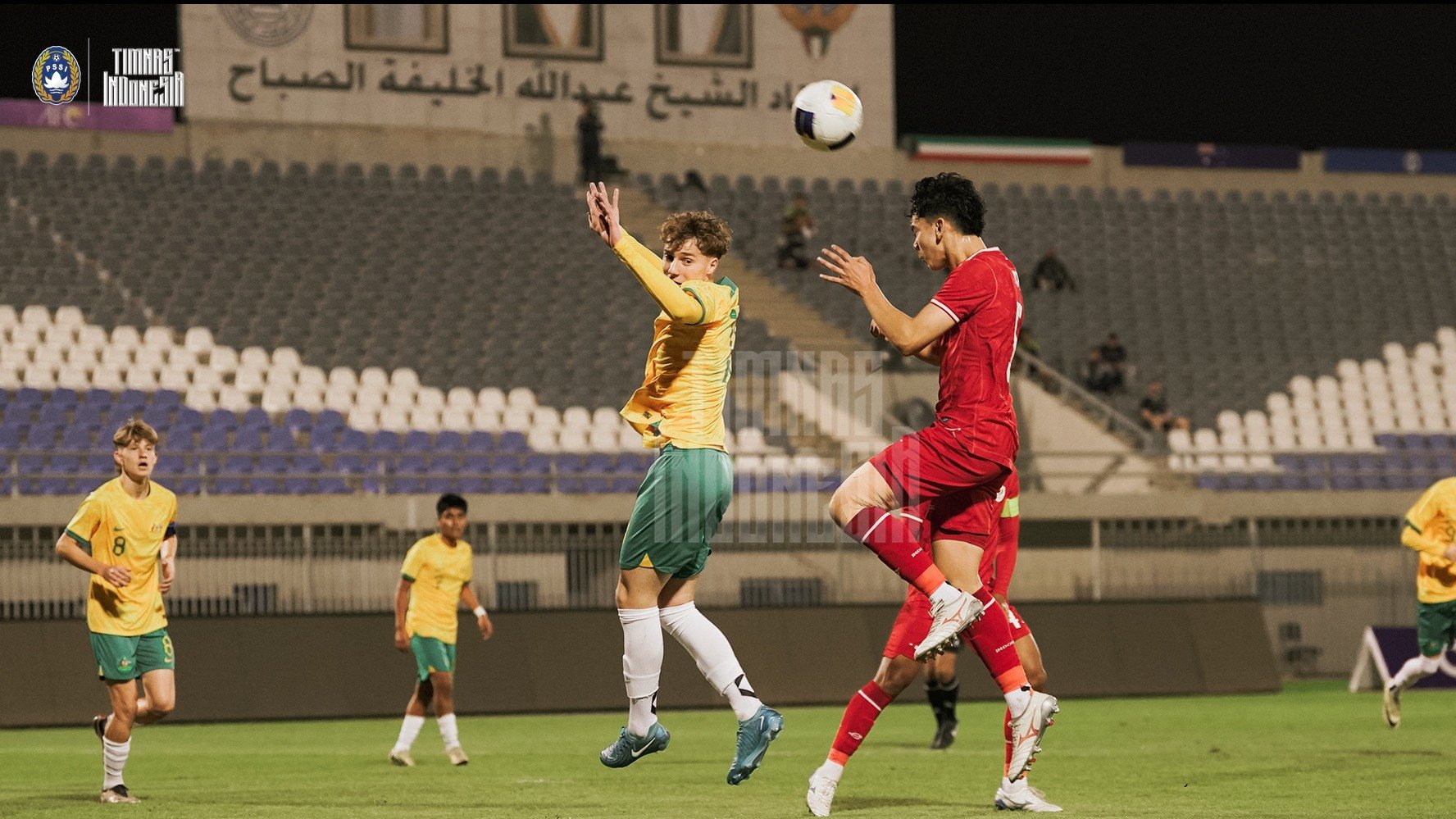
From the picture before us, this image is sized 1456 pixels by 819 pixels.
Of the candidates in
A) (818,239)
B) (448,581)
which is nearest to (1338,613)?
(818,239)

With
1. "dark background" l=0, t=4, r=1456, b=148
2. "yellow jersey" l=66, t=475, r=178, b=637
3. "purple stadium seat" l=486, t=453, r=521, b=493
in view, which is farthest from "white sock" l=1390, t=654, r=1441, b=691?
"dark background" l=0, t=4, r=1456, b=148

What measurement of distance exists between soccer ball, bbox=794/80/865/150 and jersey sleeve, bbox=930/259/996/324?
1468mm

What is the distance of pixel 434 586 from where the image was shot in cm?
1416

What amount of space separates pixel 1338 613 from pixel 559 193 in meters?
15.7

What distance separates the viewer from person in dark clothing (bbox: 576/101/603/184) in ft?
105

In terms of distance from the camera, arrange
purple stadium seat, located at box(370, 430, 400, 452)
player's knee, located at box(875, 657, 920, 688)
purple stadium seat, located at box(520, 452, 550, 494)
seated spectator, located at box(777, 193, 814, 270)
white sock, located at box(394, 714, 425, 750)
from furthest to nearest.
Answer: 1. seated spectator, located at box(777, 193, 814, 270)
2. purple stadium seat, located at box(370, 430, 400, 452)
3. purple stadium seat, located at box(520, 452, 550, 494)
4. white sock, located at box(394, 714, 425, 750)
5. player's knee, located at box(875, 657, 920, 688)

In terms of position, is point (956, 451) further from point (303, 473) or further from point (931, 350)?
point (303, 473)

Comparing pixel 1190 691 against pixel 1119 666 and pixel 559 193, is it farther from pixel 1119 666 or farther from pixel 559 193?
pixel 559 193

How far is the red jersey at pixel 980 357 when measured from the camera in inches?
319

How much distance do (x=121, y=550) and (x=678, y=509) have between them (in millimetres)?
4434

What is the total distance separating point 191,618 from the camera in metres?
18.8

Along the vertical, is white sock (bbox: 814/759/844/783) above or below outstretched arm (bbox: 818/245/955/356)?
below

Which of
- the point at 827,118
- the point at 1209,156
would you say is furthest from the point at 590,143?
the point at 827,118

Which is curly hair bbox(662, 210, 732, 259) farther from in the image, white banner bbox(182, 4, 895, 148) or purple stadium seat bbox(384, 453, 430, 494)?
white banner bbox(182, 4, 895, 148)
